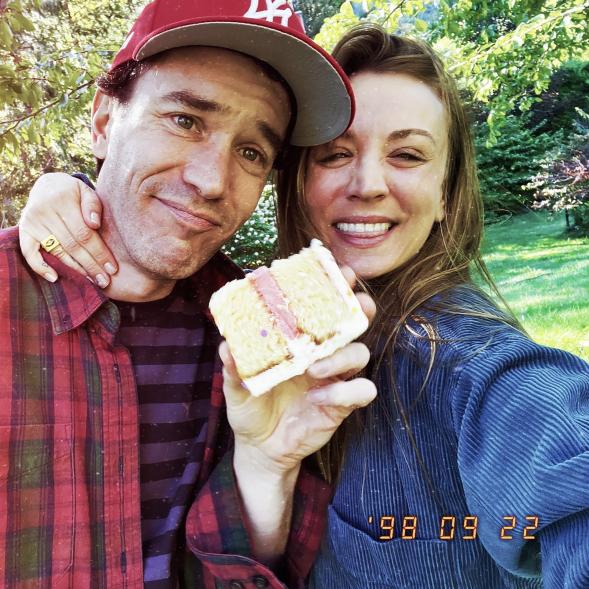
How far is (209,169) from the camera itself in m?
1.77

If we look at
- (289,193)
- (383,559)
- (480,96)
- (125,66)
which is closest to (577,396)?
(383,559)

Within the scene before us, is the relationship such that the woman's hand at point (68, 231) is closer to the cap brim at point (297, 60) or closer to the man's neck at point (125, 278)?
the man's neck at point (125, 278)

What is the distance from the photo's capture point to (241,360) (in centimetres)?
134

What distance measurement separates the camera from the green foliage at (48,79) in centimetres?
346

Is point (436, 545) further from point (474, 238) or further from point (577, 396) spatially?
point (474, 238)

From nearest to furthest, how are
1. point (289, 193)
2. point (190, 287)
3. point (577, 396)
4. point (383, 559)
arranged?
point (577, 396)
point (383, 559)
point (190, 287)
point (289, 193)

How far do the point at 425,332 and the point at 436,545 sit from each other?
0.59m

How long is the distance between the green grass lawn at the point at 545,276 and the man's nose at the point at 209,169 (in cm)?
175

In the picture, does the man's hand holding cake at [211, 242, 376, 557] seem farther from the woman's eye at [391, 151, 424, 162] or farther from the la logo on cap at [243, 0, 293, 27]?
the la logo on cap at [243, 0, 293, 27]

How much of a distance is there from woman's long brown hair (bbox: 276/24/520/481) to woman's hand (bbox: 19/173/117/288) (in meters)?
0.79

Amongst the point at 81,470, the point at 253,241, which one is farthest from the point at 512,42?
the point at 81,470

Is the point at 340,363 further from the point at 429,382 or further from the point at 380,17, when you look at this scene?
the point at 380,17

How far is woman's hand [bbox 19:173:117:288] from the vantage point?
177 cm
